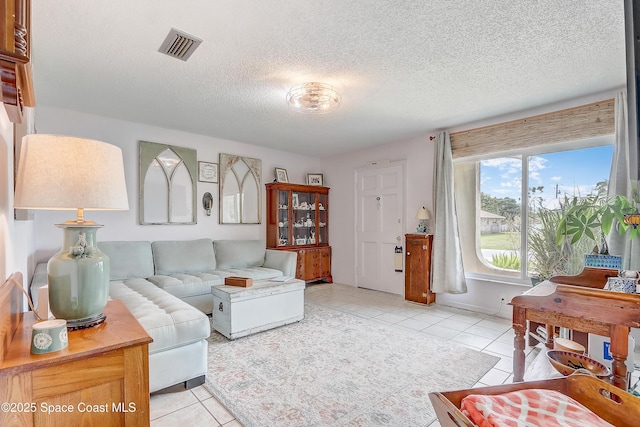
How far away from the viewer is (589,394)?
0.89 meters

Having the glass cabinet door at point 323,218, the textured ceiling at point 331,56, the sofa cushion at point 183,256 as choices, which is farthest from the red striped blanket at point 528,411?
the glass cabinet door at point 323,218

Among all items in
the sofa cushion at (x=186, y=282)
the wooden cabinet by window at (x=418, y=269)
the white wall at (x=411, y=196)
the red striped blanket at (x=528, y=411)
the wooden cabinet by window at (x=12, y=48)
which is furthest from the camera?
the wooden cabinet by window at (x=418, y=269)

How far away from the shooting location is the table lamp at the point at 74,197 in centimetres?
96

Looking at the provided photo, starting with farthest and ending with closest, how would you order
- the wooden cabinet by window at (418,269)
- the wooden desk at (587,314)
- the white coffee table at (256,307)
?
the wooden cabinet by window at (418,269) → the white coffee table at (256,307) → the wooden desk at (587,314)

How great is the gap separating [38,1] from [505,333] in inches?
176

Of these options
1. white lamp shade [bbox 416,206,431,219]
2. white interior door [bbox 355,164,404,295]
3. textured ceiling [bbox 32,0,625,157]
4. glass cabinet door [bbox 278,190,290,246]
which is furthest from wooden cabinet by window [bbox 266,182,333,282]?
white lamp shade [bbox 416,206,431,219]

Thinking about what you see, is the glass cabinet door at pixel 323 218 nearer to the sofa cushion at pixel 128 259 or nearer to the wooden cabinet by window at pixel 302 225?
the wooden cabinet by window at pixel 302 225

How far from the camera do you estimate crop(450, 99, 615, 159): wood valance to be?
2908 mm

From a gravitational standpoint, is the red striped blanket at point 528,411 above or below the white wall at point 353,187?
below

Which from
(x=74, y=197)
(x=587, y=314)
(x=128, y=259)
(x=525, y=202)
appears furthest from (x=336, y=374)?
(x=525, y=202)

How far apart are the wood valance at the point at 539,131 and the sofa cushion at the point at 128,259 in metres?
4.16

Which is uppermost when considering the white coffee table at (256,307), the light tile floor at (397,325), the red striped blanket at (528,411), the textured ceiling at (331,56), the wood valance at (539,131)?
the textured ceiling at (331,56)

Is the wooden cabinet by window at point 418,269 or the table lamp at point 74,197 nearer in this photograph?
the table lamp at point 74,197

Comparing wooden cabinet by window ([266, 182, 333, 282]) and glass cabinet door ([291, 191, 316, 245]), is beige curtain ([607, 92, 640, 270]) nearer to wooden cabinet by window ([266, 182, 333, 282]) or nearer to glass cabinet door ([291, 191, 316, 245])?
wooden cabinet by window ([266, 182, 333, 282])
